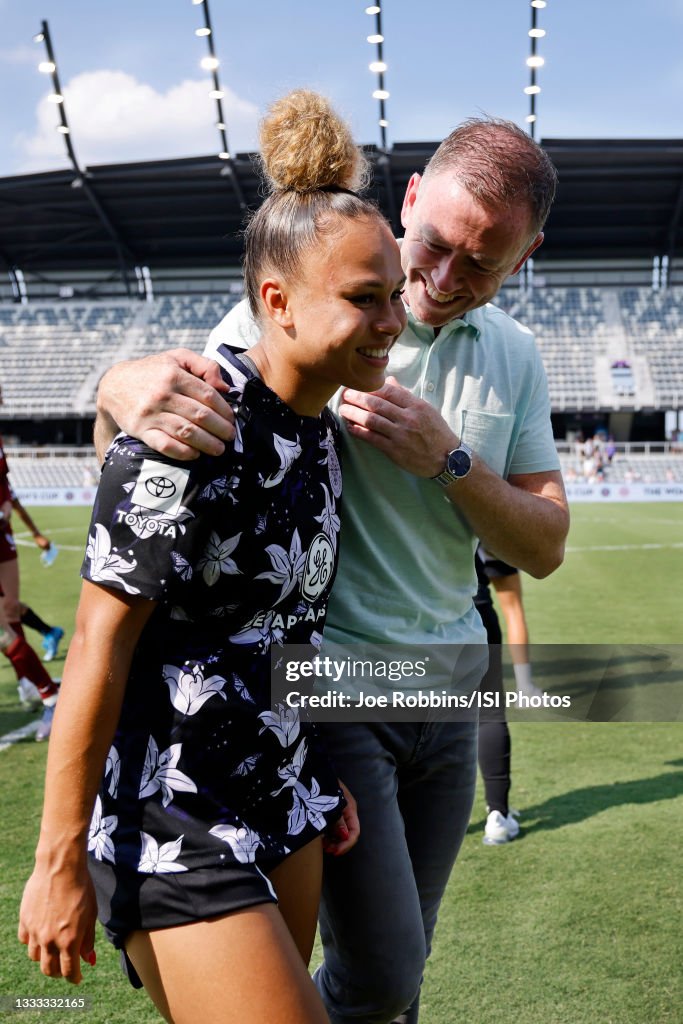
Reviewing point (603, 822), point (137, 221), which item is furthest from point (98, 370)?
point (603, 822)

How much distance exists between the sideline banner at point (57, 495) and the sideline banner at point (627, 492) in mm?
12026

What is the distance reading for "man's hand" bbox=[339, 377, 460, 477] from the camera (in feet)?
6.80

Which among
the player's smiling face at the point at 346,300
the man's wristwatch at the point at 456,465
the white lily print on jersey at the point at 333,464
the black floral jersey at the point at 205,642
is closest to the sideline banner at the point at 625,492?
the man's wristwatch at the point at 456,465

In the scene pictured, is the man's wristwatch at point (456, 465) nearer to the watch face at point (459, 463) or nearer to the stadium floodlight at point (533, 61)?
the watch face at point (459, 463)

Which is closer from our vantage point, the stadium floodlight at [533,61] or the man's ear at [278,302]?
the man's ear at [278,302]

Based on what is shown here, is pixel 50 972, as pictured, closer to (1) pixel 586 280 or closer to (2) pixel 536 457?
(2) pixel 536 457

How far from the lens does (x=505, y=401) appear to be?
7.68 feet

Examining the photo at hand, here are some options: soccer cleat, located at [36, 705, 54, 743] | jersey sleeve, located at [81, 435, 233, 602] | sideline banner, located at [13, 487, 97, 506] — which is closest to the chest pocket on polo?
jersey sleeve, located at [81, 435, 233, 602]

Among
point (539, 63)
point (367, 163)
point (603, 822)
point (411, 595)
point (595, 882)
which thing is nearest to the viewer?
point (367, 163)

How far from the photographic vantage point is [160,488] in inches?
63.1

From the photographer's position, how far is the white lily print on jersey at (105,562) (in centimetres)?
159

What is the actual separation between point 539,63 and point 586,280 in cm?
1308

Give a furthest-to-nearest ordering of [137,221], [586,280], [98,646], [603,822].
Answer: [586,280] < [137,221] < [603,822] < [98,646]

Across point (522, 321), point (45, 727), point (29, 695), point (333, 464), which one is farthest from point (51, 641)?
point (522, 321)
